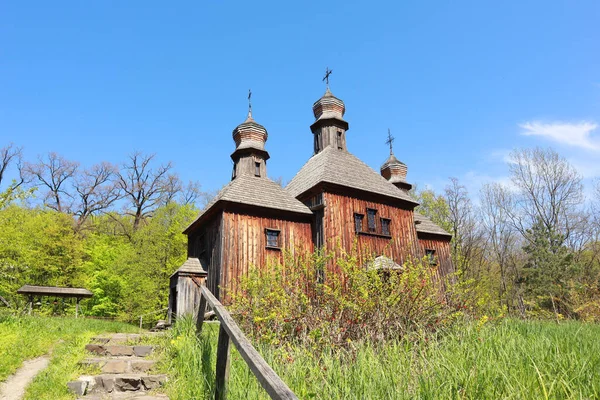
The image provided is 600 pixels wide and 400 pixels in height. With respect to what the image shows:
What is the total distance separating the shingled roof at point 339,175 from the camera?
15594 millimetres

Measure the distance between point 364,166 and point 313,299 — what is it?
13.2m

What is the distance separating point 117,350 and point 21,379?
4.60 ft

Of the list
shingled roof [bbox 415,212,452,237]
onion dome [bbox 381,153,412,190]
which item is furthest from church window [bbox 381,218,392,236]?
onion dome [bbox 381,153,412,190]

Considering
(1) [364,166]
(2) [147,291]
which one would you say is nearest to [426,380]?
(1) [364,166]

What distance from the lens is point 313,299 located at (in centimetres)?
595

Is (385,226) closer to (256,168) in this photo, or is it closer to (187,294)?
(256,168)

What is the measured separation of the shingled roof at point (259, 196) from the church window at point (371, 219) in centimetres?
260

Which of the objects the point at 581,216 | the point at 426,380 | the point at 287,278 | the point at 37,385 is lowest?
the point at 37,385

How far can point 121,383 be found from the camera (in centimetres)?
530

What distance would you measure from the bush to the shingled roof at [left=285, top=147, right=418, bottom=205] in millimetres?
8924

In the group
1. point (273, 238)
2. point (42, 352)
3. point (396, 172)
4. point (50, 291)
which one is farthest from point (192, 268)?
point (396, 172)

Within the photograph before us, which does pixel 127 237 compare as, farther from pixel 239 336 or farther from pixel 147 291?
pixel 239 336

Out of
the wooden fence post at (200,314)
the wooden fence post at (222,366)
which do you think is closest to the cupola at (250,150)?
the wooden fence post at (200,314)

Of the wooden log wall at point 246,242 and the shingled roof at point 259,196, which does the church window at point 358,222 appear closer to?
the shingled roof at point 259,196
